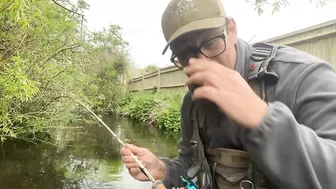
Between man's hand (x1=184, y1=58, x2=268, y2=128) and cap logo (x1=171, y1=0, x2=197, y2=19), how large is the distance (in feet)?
2.06

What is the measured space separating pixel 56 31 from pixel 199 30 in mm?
5455

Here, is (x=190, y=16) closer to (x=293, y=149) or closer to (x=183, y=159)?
(x=293, y=149)

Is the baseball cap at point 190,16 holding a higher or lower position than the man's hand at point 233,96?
higher

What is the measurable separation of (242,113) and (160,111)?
11.7m

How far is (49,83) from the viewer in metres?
6.57

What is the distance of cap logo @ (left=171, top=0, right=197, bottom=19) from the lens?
179cm

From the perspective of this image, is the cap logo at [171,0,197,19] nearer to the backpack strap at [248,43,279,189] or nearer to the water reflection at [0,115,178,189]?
the backpack strap at [248,43,279,189]

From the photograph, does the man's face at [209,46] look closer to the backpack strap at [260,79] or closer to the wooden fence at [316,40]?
the backpack strap at [260,79]

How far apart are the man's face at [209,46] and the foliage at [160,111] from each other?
9.15m

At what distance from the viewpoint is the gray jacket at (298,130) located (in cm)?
121

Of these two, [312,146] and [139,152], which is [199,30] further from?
[139,152]

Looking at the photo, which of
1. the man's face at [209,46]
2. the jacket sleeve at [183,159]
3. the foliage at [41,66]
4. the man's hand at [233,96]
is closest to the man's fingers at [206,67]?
the man's hand at [233,96]

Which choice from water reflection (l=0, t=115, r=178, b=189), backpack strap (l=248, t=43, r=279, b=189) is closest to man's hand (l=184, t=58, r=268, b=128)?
backpack strap (l=248, t=43, r=279, b=189)

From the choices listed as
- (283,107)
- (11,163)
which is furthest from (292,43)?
(283,107)
